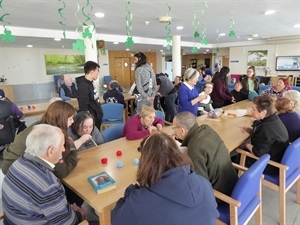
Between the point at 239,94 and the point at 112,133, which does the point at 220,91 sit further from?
the point at 112,133

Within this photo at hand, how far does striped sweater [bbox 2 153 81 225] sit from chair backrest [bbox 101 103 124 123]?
2.77m

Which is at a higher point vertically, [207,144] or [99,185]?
[207,144]

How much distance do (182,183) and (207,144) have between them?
64 cm

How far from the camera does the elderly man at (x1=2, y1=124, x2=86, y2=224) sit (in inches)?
44.9

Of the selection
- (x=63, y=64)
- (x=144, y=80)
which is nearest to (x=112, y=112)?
(x=144, y=80)

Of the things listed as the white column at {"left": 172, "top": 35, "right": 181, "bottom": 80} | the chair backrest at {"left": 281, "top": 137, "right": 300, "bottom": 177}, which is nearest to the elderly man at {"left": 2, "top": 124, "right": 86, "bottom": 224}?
the chair backrest at {"left": 281, "top": 137, "right": 300, "bottom": 177}

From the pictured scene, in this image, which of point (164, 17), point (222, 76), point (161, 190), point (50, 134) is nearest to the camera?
point (161, 190)

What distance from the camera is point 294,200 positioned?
2.34 metres

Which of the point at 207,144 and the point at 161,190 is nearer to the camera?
the point at 161,190

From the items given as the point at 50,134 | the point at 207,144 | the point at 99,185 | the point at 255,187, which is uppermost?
the point at 50,134

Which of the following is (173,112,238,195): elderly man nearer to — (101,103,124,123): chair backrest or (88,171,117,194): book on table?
(88,171,117,194): book on table

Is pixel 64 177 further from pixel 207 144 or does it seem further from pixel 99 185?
pixel 207 144

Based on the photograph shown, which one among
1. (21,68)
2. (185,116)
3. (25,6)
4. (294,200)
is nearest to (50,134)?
(185,116)

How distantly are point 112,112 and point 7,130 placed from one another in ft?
5.43
